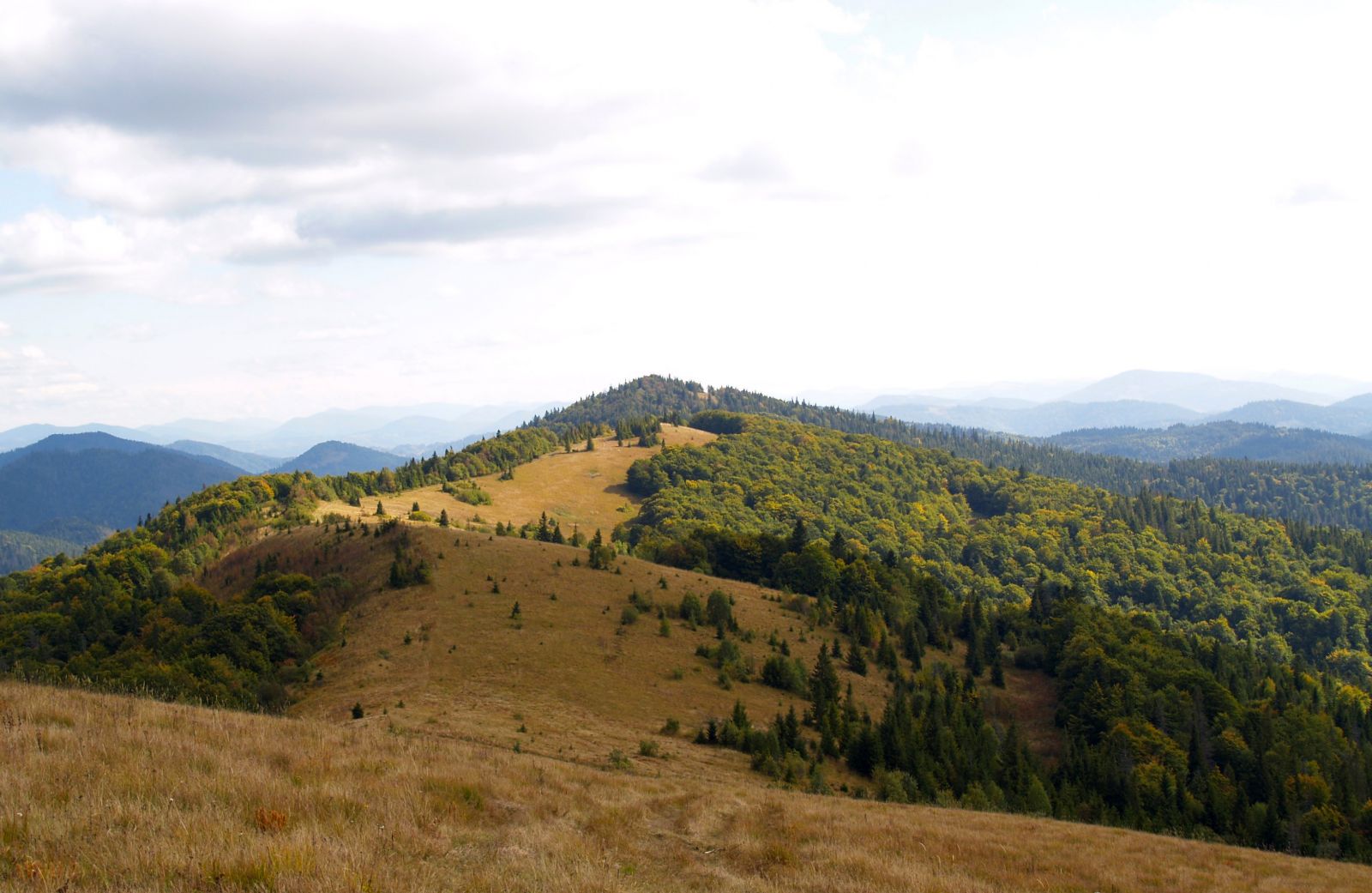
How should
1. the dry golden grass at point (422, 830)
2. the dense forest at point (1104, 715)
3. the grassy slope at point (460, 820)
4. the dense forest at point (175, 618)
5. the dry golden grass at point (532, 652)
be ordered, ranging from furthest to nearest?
1. the dense forest at point (1104, 715)
2. the dense forest at point (175, 618)
3. the dry golden grass at point (532, 652)
4. the grassy slope at point (460, 820)
5. the dry golden grass at point (422, 830)

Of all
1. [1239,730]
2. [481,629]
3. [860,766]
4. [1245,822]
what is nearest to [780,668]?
[860,766]

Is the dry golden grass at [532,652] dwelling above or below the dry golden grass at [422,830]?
below

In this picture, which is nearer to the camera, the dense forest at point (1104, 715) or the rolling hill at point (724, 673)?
the rolling hill at point (724, 673)

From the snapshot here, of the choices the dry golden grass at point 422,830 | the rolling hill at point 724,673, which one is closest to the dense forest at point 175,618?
the rolling hill at point 724,673

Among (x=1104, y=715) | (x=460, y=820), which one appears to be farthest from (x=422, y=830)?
(x=1104, y=715)

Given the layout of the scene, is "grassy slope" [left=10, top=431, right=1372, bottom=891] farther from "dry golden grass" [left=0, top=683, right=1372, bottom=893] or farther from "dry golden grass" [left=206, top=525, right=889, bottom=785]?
"dry golden grass" [left=206, top=525, right=889, bottom=785]

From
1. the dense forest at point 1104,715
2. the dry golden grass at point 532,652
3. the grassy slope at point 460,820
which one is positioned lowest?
the dense forest at point 1104,715

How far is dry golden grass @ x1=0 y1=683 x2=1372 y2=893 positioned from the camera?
32.9 ft

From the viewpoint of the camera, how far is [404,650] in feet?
182

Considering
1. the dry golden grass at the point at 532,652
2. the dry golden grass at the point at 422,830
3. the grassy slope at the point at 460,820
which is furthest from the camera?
the dry golden grass at the point at 532,652

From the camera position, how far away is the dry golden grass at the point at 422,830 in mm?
10016

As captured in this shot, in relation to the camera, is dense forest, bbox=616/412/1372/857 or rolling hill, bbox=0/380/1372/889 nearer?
rolling hill, bbox=0/380/1372/889

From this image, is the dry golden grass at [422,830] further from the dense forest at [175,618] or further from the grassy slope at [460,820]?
the dense forest at [175,618]

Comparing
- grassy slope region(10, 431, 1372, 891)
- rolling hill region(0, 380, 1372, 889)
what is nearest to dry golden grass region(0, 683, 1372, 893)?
grassy slope region(10, 431, 1372, 891)
